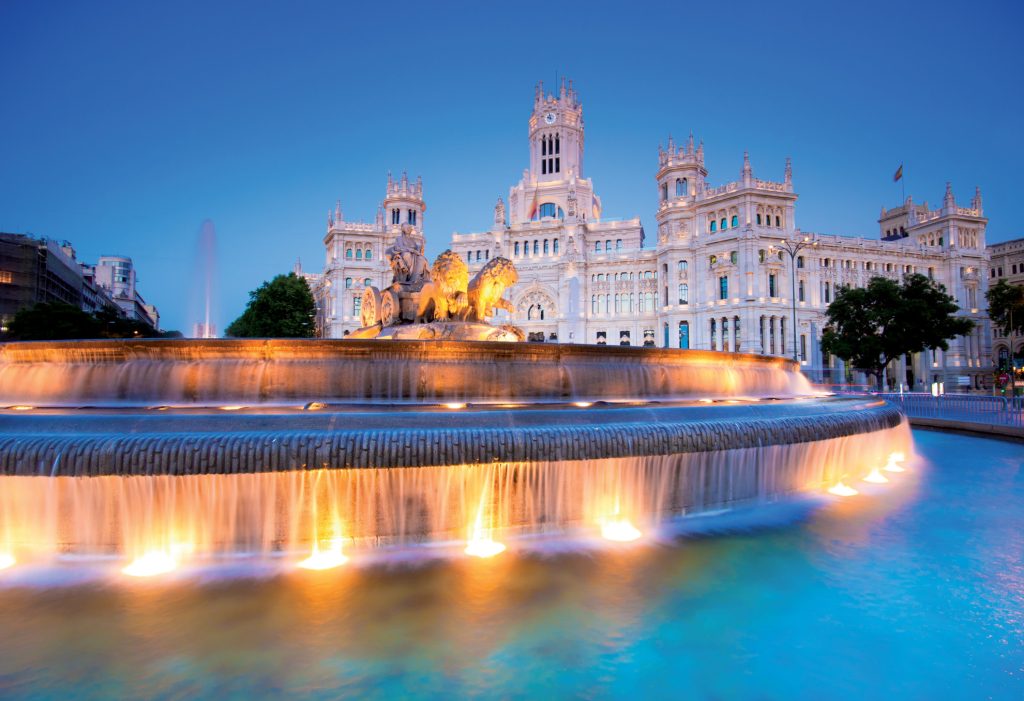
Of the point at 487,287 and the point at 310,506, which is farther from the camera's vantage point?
the point at 487,287

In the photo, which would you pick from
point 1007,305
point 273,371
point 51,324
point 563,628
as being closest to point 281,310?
point 51,324

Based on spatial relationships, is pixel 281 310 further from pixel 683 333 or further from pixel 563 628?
pixel 563 628

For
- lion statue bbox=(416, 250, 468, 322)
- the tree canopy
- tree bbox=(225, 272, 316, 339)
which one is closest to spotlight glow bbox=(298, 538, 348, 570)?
lion statue bbox=(416, 250, 468, 322)

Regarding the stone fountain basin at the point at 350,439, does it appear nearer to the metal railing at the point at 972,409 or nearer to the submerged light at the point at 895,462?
the submerged light at the point at 895,462

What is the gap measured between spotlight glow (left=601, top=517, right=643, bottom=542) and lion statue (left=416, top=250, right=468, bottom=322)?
9102 millimetres

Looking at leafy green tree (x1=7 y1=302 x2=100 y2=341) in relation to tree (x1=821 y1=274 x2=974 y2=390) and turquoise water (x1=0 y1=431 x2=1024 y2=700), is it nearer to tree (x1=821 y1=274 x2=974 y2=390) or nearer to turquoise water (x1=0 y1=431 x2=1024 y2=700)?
turquoise water (x1=0 y1=431 x2=1024 y2=700)

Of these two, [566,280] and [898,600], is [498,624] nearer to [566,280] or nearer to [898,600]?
[898,600]

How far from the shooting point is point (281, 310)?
54656 mm

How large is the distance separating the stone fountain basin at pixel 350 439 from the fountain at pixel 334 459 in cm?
2

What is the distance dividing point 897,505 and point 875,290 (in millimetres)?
36454

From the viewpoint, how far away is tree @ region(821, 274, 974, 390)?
3622 cm

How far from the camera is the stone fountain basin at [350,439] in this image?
4.77 metres

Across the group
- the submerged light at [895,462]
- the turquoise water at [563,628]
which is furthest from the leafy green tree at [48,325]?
the submerged light at [895,462]

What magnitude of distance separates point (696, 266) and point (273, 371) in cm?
5812
